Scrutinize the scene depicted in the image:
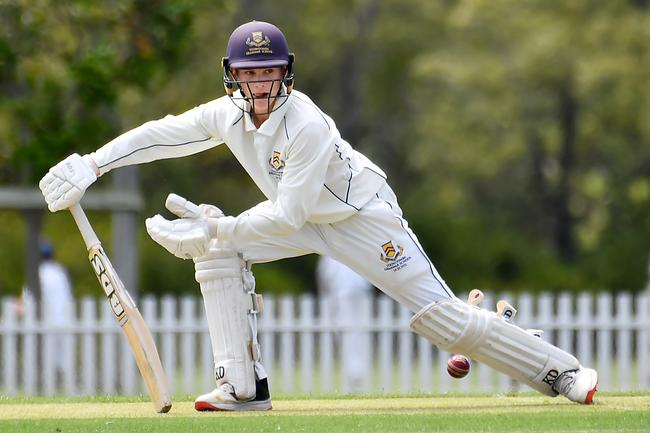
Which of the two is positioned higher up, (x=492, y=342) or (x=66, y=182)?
(x=66, y=182)

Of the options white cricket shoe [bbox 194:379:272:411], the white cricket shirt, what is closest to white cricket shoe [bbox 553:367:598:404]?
the white cricket shirt

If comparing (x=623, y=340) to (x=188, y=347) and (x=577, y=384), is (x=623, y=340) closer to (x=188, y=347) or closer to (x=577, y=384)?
(x=188, y=347)

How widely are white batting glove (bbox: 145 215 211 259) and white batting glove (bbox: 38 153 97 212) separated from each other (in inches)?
A: 12.5

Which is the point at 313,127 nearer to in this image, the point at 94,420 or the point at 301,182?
the point at 301,182

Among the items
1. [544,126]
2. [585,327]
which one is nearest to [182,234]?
[585,327]

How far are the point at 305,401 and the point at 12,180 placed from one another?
5.60 m

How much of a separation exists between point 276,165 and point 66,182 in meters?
0.80

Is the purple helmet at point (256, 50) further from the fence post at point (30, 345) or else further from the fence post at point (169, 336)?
the fence post at point (30, 345)

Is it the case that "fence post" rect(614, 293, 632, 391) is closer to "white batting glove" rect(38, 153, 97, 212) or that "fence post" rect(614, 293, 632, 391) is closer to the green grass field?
the green grass field

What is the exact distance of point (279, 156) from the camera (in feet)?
18.0

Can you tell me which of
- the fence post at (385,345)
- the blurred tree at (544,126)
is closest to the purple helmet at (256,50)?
the fence post at (385,345)

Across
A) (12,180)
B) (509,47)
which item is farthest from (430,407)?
(509,47)

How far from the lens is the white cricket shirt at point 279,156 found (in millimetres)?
5395

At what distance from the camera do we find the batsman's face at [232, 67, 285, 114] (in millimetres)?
5477
